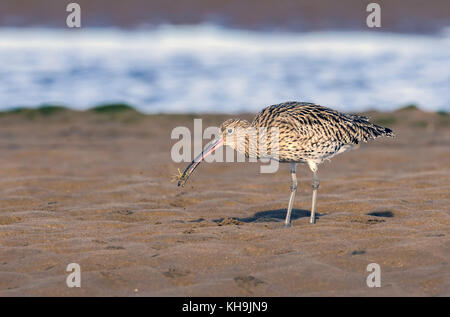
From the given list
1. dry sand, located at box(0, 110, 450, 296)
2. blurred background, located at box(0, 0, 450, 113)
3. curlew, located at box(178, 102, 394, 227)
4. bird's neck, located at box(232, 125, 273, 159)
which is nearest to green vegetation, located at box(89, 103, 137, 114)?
blurred background, located at box(0, 0, 450, 113)

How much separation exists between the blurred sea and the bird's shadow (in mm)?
11845

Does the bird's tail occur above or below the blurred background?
below

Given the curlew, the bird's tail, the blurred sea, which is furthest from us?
the blurred sea

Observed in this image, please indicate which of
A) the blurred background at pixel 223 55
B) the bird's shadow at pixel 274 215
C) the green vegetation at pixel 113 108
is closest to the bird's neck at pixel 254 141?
the bird's shadow at pixel 274 215

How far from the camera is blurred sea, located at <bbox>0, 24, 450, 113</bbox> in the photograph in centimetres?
2233

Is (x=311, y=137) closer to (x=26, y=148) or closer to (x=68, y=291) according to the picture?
(x=68, y=291)

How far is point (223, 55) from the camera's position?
3066 centimetres

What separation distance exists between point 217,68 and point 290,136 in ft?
63.4

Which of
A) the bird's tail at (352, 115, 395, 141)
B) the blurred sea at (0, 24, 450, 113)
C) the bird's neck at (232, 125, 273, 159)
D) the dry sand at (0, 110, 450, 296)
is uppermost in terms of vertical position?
the blurred sea at (0, 24, 450, 113)

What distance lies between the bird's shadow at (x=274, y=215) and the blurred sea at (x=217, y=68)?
38.9ft

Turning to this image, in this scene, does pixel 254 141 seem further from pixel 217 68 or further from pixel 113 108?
pixel 217 68

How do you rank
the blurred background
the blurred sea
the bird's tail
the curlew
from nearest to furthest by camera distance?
the curlew
the bird's tail
the blurred sea
the blurred background

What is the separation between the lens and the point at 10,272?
6.35 m

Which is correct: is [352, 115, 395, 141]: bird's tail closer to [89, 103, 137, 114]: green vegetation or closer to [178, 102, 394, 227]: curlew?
[178, 102, 394, 227]: curlew
